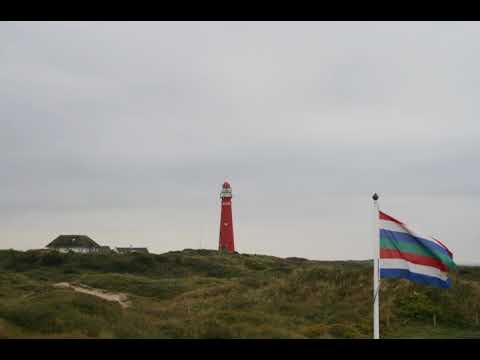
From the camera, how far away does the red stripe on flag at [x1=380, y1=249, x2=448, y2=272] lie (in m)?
9.35

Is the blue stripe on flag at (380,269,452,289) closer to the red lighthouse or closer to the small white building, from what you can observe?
the red lighthouse

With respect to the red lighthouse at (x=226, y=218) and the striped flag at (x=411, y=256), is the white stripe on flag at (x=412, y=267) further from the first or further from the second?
the red lighthouse at (x=226, y=218)

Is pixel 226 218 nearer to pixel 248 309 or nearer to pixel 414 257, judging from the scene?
pixel 248 309

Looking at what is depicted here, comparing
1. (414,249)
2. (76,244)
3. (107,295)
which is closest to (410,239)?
(414,249)

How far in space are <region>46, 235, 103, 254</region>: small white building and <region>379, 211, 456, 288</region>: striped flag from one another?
64296mm

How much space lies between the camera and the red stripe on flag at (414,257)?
9352 mm

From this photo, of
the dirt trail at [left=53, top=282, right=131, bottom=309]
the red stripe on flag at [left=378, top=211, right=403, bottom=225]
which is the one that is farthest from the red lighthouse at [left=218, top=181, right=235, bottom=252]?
the red stripe on flag at [left=378, top=211, right=403, bottom=225]

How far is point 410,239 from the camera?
31.2ft

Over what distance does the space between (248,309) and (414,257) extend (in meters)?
12.1

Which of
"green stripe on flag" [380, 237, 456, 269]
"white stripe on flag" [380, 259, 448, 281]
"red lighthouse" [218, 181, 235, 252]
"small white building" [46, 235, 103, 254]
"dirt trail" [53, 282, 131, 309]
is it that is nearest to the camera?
"green stripe on flag" [380, 237, 456, 269]
